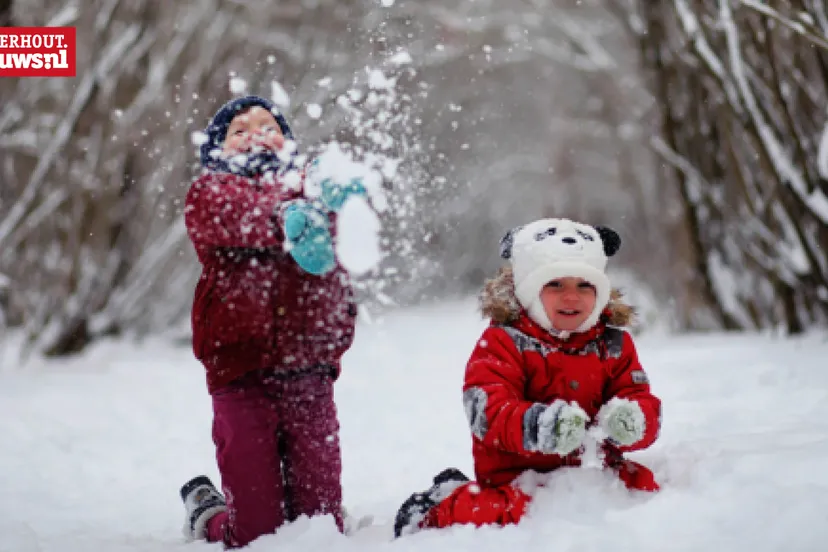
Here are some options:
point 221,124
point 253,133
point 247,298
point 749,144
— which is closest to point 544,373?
point 247,298

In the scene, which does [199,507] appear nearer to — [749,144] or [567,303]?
[567,303]

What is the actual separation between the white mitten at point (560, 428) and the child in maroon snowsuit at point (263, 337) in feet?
2.28

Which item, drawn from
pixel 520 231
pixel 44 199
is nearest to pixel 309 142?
pixel 44 199

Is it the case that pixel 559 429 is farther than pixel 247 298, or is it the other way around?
pixel 247 298

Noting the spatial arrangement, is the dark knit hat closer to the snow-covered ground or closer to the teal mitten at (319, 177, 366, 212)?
the teal mitten at (319, 177, 366, 212)

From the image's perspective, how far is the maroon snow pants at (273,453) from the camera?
2361 millimetres

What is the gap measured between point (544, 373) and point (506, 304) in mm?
219

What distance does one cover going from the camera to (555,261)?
2316 millimetres

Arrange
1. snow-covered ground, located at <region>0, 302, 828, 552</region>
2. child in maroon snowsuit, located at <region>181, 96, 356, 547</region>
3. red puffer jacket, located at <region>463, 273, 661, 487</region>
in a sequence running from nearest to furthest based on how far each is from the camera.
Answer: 1. snow-covered ground, located at <region>0, 302, 828, 552</region>
2. red puffer jacket, located at <region>463, 273, 661, 487</region>
3. child in maroon snowsuit, located at <region>181, 96, 356, 547</region>

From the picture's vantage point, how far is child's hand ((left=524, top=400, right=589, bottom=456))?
2.01 meters

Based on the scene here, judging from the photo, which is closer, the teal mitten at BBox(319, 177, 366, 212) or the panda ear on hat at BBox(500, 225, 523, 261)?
the teal mitten at BBox(319, 177, 366, 212)

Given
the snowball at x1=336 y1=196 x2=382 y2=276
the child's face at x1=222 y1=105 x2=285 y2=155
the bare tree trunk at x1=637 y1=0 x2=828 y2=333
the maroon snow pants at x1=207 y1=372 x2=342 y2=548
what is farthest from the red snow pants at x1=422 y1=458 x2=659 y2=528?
the bare tree trunk at x1=637 y1=0 x2=828 y2=333

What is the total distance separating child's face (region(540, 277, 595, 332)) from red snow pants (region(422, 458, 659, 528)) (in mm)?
405

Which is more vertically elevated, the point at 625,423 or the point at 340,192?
the point at 340,192
